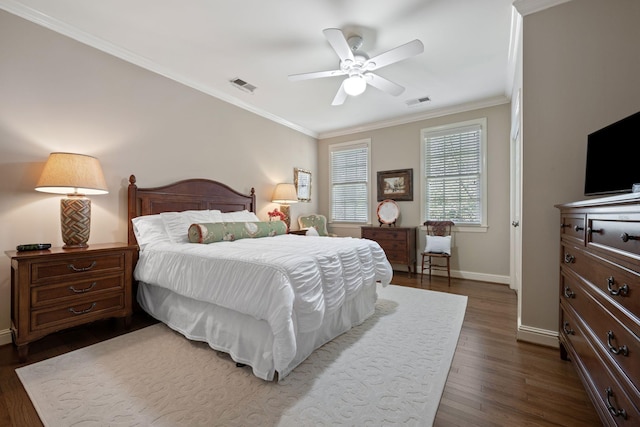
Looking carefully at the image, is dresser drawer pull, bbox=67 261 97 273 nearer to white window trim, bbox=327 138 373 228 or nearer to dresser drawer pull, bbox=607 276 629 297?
dresser drawer pull, bbox=607 276 629 297

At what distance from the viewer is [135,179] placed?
9.54ft

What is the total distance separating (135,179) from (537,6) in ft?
13.1

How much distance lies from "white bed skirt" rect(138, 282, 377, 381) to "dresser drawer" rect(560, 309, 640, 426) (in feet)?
4.69

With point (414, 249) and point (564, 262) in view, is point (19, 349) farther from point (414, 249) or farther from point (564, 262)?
point (414, 249)

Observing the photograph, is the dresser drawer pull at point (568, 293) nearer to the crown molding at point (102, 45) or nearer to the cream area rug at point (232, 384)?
the cream area rug at point (232, 384)

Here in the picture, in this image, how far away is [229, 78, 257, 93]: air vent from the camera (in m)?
3.44

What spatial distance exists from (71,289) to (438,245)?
4.24m

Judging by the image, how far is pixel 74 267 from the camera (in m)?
2.11

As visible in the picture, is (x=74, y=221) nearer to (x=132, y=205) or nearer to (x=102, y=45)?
(x=132, y=205)

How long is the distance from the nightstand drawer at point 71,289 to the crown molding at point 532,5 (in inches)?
158

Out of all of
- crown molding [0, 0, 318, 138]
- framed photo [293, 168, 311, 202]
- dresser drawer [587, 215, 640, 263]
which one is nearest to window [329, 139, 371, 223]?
framed photo [293, 168, 311, 202]

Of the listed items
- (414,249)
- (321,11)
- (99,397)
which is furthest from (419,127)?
(99,397)

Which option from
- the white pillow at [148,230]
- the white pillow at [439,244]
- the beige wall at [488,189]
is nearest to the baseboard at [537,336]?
the white pillow at [439,244]

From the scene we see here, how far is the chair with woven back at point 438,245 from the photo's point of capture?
4012 mm
